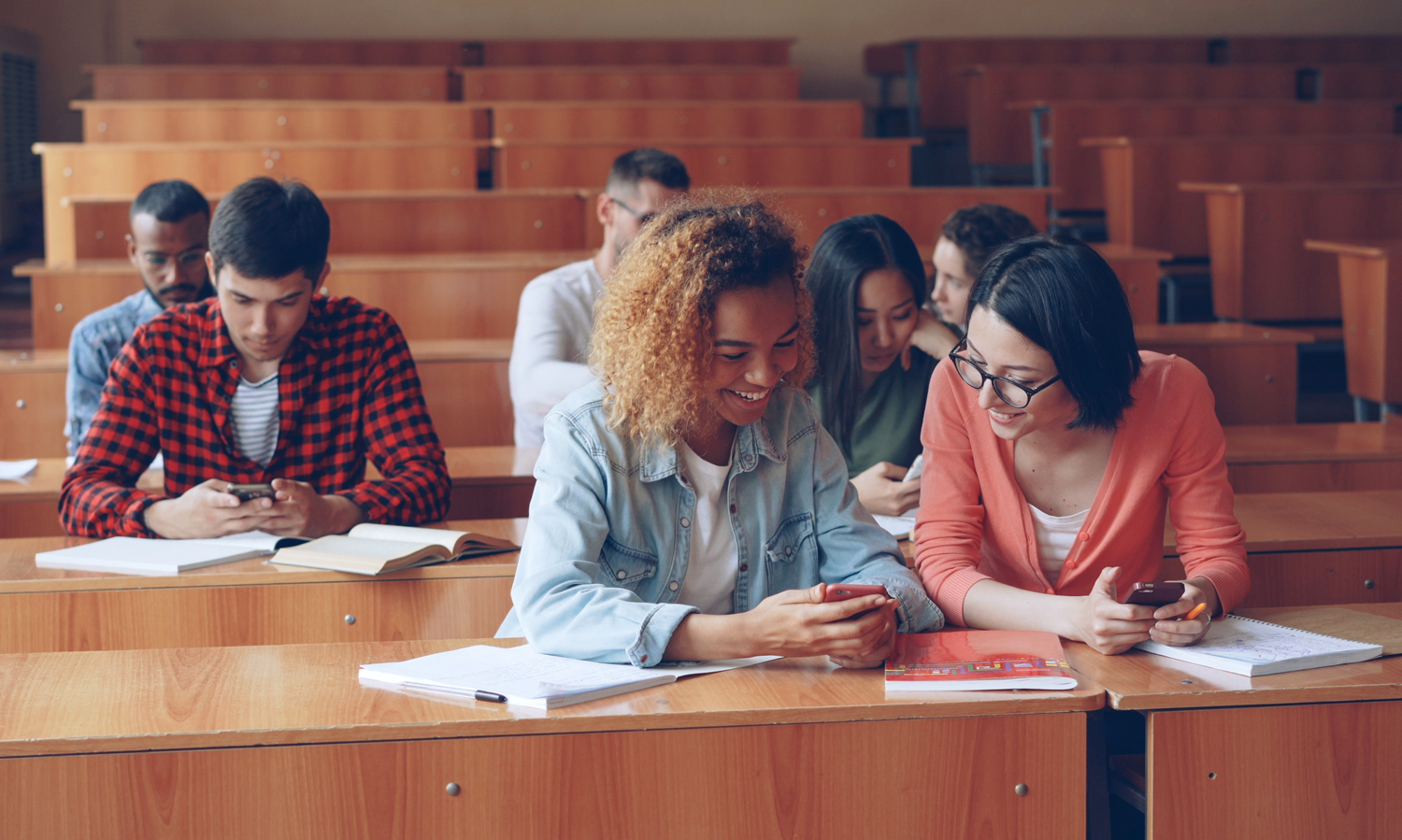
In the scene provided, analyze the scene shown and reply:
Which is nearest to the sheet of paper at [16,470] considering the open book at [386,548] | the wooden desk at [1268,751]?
the open book at [386,548]

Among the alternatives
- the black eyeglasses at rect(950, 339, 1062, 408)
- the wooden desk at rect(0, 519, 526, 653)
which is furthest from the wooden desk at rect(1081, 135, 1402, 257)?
the wooden desk at rect(0, 519, 526, 653)

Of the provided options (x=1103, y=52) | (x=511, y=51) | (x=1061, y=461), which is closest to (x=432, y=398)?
(x=1061, y=461)

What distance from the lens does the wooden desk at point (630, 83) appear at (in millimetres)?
6328

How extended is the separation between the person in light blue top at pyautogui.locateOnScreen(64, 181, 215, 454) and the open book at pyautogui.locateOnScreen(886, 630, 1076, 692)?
2.02 metres

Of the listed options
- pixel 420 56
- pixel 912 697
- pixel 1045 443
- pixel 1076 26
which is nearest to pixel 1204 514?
pixel 1045 443

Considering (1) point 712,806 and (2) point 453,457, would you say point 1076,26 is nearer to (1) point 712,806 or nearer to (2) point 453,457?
(2) point 453,457

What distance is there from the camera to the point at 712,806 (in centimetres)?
126

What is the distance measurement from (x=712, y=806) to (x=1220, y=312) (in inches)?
151

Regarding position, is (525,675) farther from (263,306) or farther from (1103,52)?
(1103,52)

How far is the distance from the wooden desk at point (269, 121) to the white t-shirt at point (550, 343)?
2.35 metres

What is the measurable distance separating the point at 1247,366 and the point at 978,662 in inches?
95.3

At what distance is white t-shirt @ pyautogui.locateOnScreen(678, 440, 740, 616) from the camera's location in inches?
58.5

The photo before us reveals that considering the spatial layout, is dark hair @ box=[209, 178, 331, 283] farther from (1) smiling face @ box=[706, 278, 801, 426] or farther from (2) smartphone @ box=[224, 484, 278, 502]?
(1) smiling face @ box=[706, 278, 801, 426]

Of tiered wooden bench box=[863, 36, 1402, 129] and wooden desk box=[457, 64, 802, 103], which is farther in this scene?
tiered wooden bench box=[863, 36, 1402, 129]
